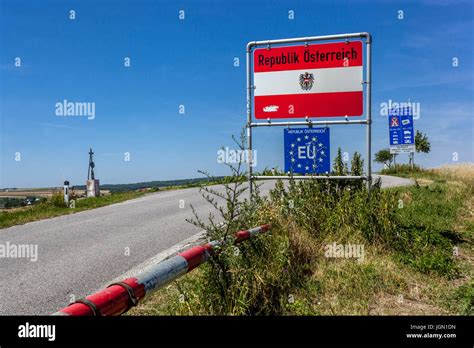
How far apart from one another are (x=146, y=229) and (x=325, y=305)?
18.1ft

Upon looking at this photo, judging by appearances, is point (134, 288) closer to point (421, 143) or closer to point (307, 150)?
point (307, 150)

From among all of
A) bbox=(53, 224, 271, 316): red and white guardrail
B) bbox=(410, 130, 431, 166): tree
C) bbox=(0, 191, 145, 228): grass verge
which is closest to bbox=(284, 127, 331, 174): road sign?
bbox=(53, 224, 271, 316): red and white guardrail

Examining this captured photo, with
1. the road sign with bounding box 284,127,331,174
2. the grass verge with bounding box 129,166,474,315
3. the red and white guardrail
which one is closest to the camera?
the red and white guardrail

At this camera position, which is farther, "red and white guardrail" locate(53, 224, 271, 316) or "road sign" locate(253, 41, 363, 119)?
"road sign" locate(253, 41, 363, 119)

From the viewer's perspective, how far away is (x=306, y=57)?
7.81 m

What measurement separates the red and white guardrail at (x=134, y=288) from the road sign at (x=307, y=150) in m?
4.15

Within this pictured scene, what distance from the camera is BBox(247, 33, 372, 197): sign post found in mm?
7613

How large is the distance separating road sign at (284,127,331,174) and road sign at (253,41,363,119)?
1.10 feet

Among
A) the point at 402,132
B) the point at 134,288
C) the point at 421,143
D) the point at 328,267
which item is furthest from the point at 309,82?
the point at 421,143

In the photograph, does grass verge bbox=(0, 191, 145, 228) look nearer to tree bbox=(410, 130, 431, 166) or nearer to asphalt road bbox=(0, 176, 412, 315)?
asphalt road bbox=(0, 176, 412, 315)

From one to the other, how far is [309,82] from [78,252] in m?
4.98

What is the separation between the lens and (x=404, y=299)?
453cm
